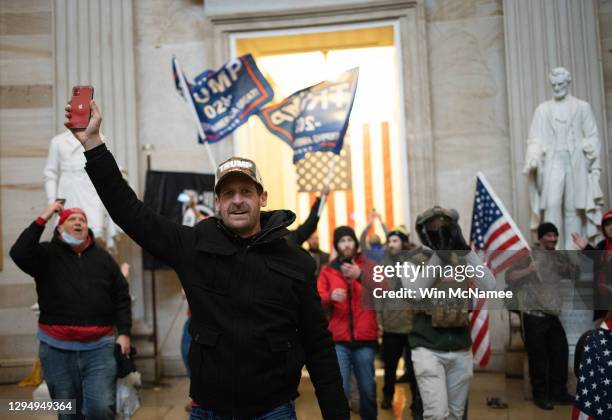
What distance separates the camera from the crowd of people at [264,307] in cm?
266

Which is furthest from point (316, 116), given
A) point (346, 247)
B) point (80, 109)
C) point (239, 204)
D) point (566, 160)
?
point (80, 109)

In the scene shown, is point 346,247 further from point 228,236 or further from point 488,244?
point 228,236

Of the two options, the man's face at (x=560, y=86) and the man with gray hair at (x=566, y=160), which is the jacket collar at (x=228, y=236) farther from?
the man's face at (x=560, y=86)

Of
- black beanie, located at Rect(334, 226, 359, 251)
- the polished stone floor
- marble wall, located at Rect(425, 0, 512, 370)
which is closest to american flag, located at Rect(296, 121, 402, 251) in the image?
marble wall, located at Rect(425, 0, 512, 370)

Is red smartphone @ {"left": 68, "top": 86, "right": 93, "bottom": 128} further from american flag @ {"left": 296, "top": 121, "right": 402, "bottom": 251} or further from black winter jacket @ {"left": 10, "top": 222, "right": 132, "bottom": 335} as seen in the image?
american flag @ {"left": 296, "top": 121, "right": 402, "bottom": 251}

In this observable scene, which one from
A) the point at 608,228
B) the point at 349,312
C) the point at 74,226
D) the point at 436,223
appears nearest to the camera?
the point at 74,226

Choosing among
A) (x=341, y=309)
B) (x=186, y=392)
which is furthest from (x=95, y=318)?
(x=186, y=392)

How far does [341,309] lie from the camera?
18.4 feet

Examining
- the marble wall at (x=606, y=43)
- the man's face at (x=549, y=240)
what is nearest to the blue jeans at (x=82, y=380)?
the man's face at (x=549, y=240)

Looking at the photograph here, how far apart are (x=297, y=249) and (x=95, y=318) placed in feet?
7.80

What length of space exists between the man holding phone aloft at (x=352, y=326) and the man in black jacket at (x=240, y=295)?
2520 mm

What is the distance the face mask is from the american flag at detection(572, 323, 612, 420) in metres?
3.48

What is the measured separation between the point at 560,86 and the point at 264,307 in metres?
5.87

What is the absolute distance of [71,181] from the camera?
778cm
